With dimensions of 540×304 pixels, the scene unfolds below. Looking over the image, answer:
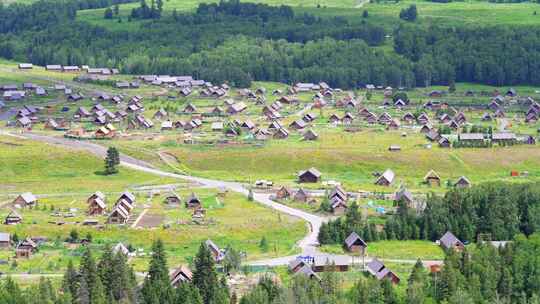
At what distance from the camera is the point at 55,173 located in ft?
323

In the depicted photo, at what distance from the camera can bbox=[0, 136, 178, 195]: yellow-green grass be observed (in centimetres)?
9181

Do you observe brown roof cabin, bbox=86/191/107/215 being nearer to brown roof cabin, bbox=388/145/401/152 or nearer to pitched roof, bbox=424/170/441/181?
pitched roof, bbox=424/170/441/181

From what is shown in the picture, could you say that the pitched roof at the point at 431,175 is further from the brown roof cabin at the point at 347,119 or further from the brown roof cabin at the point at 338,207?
the brown roof cabin at the point at 347,119

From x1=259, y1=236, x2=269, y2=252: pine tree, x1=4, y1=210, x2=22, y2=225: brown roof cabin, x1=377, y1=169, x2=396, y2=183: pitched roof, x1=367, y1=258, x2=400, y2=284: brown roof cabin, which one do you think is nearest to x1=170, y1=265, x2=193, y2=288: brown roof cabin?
x1=259, y1=236, x2=269, y2=252: pine tree

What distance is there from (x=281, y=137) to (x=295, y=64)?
60.5 m

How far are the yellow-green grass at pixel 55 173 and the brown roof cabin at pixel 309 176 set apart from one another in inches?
442

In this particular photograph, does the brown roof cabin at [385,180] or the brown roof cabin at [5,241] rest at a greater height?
the brown roof cabin at [5,241]

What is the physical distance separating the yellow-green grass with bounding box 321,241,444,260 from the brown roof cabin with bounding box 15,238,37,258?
19.0m

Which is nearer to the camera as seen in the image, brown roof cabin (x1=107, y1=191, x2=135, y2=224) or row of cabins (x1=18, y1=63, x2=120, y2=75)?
brown roof cabin (x1=107, y1=191, x2=135, y2=224)

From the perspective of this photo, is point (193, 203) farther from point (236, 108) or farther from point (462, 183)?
point (236, 108)

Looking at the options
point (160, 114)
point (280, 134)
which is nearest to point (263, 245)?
point (280, 134)

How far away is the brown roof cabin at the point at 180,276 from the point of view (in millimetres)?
60375

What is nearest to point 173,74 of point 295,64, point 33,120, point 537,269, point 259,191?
point 295,64

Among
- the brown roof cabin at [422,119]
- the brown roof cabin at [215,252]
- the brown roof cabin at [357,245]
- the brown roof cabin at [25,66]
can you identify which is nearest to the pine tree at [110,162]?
the brown roof cabin at [215,252]
